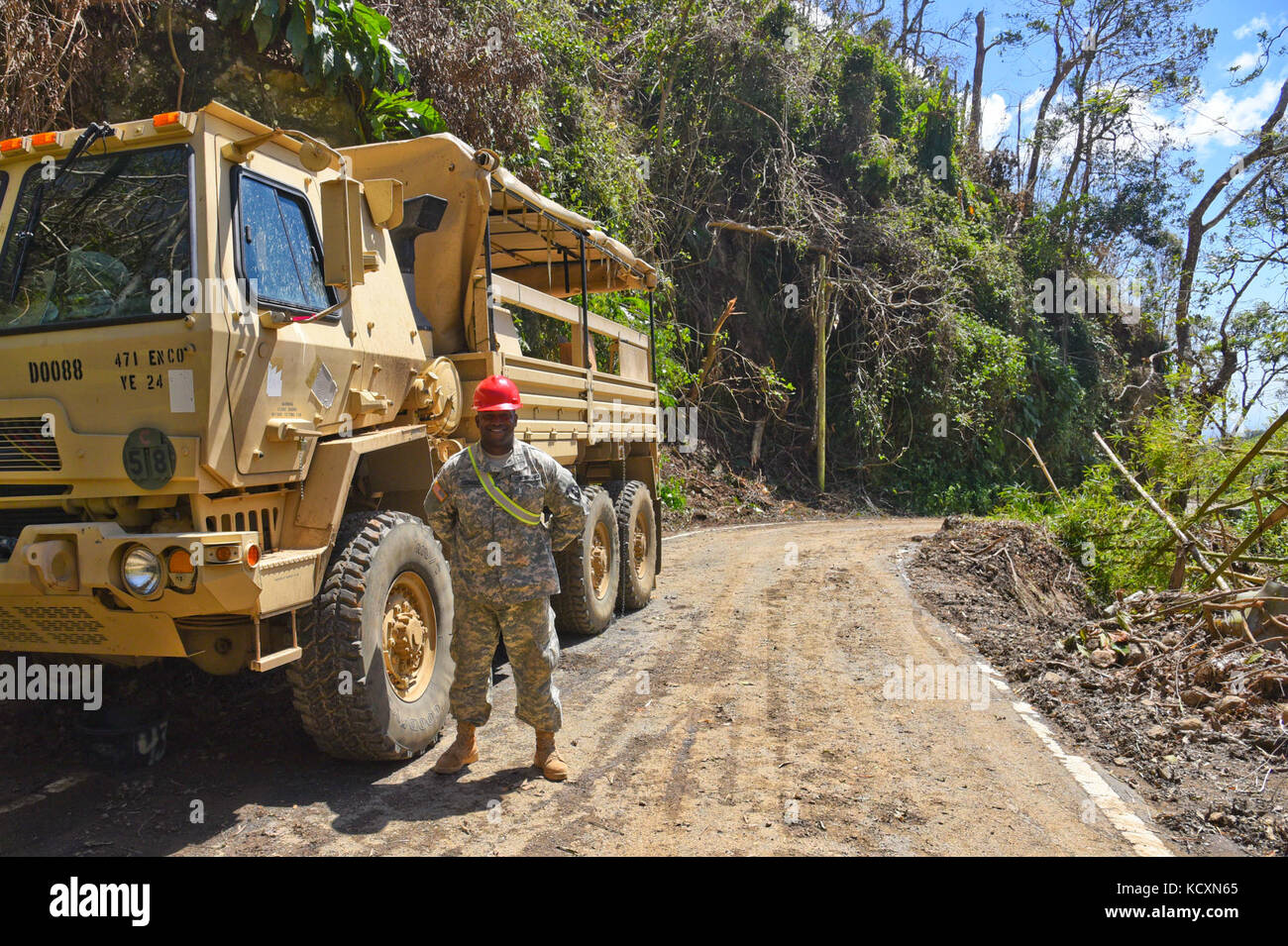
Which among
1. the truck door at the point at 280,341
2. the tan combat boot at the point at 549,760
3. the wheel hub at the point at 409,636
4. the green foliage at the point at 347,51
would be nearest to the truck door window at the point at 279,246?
the truck door at the point at 280,341

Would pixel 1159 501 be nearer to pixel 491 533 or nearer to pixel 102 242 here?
pixel 491 533

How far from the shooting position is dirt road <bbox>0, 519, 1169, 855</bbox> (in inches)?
148

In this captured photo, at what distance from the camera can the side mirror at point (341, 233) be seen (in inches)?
→ 168

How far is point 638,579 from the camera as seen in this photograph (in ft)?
29.4

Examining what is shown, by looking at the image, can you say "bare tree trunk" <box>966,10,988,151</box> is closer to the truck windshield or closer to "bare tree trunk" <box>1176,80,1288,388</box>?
"bare tree trunk" <box>1176,80,1288,388</box>

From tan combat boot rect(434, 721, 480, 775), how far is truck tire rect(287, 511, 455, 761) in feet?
0.63

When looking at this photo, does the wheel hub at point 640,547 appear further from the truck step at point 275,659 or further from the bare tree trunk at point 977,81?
the bare tree trunk at point 977,81

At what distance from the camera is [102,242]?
4074mm

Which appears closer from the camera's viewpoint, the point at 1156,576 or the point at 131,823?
the point at 131,823

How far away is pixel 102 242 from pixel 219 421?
113 cm

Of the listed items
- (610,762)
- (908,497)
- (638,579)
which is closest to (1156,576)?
(638,579)

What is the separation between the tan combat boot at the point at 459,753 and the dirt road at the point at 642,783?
6 centimetres
